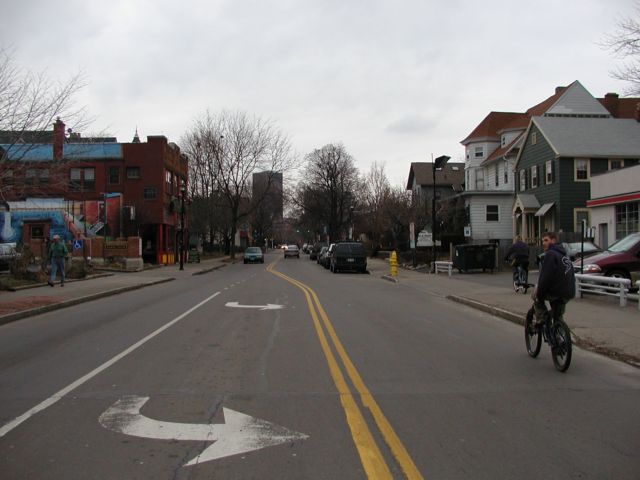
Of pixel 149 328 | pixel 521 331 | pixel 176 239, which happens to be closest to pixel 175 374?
pixel 149 328

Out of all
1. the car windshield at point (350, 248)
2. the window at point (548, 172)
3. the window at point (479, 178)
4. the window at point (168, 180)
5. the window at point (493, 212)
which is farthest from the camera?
the window at point (479, 178)

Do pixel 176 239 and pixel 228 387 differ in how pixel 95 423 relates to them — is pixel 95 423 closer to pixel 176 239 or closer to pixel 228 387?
pixel 228 387

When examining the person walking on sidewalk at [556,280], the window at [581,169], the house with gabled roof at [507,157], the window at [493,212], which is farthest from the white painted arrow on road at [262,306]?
the window at [493,212]

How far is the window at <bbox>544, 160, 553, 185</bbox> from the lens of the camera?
35.3 metres

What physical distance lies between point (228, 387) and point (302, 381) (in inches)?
35.7

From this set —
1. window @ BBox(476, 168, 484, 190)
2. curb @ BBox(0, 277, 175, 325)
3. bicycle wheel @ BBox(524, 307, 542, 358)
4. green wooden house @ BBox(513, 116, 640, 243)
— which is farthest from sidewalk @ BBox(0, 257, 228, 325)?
window @ BBox(476, 168, 484, 190)

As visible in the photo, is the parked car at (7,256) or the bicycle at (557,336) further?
the parked car at (7,256)

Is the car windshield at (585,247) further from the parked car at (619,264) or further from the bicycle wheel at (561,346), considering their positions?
the bicycle wheel at (561,346)

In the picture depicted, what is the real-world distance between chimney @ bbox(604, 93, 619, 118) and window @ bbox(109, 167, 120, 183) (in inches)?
1568

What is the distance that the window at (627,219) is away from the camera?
81.1ft

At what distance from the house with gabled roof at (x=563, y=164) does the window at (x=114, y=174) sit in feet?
92.9

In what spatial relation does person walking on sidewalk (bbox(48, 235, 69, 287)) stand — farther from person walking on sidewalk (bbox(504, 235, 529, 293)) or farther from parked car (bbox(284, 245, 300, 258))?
parked car (bbox(284, 245, 300, 258))

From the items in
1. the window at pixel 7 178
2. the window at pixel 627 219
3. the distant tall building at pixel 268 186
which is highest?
the distant tall building at pixel 268 186

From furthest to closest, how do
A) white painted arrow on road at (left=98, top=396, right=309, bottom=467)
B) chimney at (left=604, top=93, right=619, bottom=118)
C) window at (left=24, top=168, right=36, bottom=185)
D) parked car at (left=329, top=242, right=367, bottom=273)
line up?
chimney at (left=604, top=93, right=619, bottom=118), parked car at (left=329, top=242, right=367, bottom=273), window at (left=24, top=168, right=36, bottom=185), white painted arrow on road at (left=98, top=396, right=309, bottom=467)
